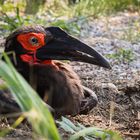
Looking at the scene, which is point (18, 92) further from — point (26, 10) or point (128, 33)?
point (26, 10)

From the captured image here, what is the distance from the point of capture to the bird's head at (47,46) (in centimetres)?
394

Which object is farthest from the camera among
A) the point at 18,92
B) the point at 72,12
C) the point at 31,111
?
the point at 72,12

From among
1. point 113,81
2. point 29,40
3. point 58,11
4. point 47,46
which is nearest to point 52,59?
point 47,46

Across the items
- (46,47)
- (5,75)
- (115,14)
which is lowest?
(115,14)

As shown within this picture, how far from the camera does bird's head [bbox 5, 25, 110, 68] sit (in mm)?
3941

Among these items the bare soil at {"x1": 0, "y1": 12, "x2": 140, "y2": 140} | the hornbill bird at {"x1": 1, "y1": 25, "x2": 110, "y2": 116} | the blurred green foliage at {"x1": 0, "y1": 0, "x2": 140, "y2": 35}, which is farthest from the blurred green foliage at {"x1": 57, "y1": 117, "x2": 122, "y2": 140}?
the blurred green foliage at {"x1": 0, "y1": 0, "x2": 140, "y2": 35}

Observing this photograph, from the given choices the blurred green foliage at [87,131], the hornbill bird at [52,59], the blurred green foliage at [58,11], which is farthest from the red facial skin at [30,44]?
the blurred green foliage at [58,11]

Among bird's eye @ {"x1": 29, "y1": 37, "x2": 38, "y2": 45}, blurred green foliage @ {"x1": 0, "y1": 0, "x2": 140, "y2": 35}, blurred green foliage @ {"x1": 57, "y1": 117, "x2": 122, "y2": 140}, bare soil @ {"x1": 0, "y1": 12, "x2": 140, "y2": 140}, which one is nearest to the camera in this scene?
blurred green foliage @ {"x1": 57, "y1": 117, "x2": 122, "y2": 140}

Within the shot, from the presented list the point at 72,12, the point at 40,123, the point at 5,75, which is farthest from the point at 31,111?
the point at 72,12

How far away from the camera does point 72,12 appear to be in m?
7.81

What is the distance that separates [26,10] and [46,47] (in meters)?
4.59

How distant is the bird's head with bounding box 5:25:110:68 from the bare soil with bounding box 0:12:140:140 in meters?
0.40

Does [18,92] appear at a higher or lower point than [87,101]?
higher

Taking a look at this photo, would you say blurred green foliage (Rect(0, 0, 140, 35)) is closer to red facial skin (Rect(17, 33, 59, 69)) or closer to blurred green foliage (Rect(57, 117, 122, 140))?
red facial skin (Rect(17, 33, 59, 69))
